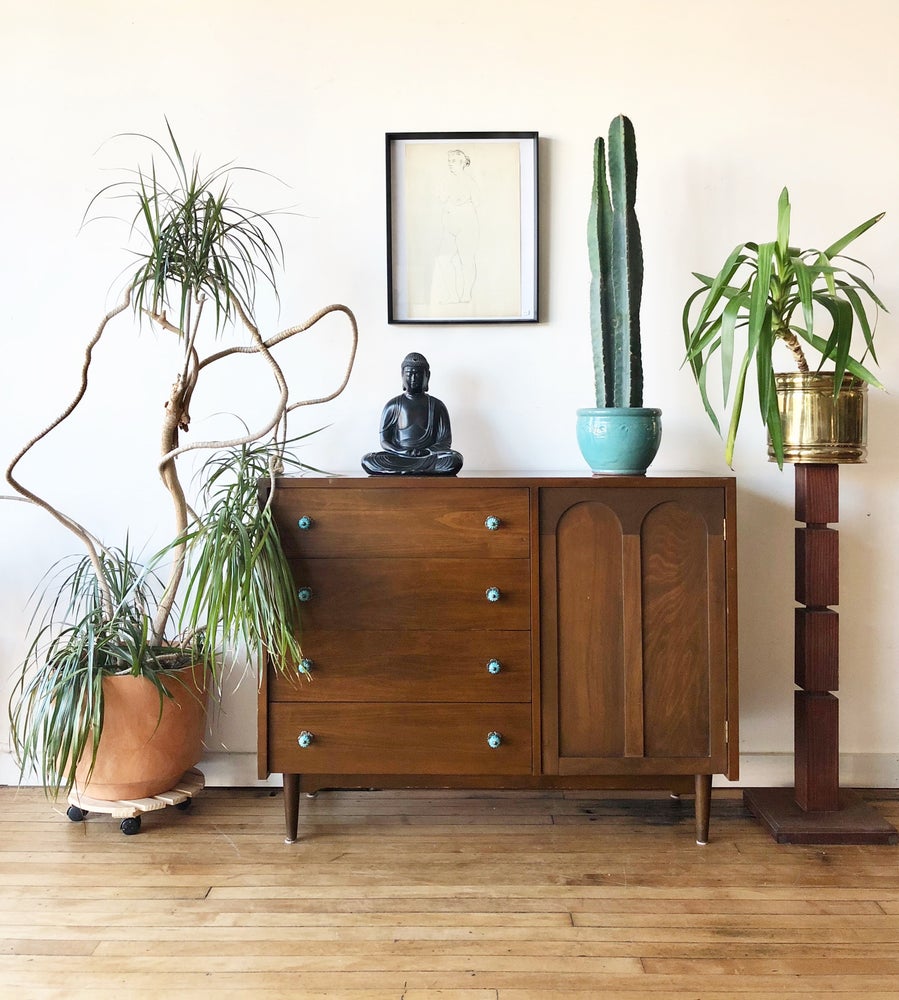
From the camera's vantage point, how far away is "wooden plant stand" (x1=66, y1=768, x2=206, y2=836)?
6.75 feet

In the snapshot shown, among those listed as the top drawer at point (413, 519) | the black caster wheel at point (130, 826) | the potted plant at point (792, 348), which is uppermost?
the potted plant at point (792, 348)

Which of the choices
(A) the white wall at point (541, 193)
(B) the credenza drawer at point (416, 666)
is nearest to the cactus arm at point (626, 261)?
(A) the white wall at point (541, 193)

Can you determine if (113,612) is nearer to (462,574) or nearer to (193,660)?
(193,660)

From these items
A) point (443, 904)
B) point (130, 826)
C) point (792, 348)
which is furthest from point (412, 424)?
point (130, 826)

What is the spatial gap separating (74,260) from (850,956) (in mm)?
2518

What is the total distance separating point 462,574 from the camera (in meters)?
1.93

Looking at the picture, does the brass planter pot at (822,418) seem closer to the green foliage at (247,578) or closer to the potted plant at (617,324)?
the potted plant at (617,324)

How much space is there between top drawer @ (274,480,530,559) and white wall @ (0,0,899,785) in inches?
19.1

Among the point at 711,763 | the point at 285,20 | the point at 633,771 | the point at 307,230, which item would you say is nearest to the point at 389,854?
the point at 633,771

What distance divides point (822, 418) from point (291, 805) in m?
1.59

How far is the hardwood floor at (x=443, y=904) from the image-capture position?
1491mm

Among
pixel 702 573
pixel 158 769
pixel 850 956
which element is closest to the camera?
pixel 850 956

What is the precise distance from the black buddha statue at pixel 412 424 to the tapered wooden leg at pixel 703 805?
0.99 metres

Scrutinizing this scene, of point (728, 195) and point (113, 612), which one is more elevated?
point (728, 195)
